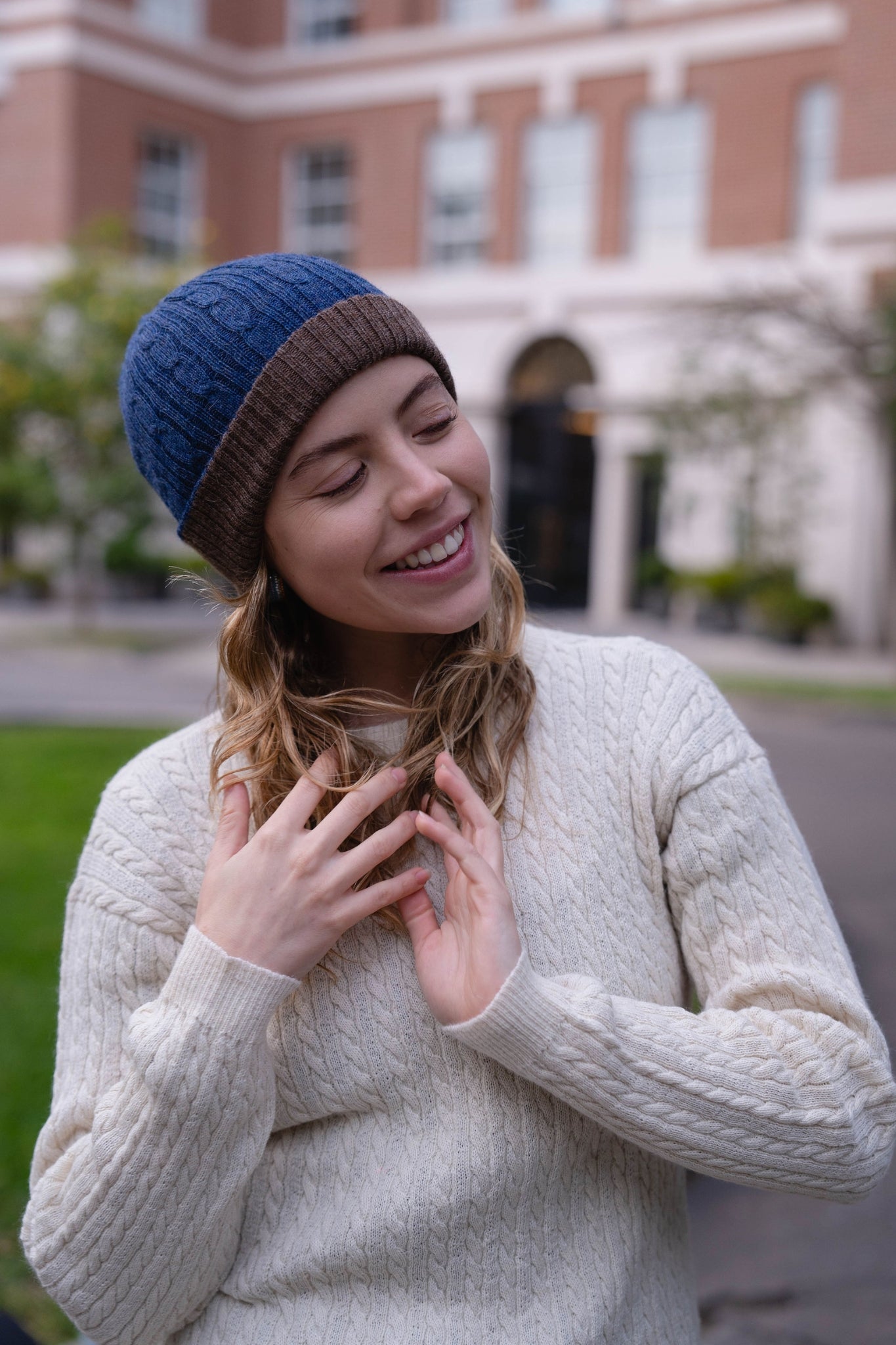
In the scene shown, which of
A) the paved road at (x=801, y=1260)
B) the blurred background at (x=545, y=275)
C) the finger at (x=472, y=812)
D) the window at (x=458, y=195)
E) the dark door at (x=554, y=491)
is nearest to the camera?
the finger at (x=472, y=812)

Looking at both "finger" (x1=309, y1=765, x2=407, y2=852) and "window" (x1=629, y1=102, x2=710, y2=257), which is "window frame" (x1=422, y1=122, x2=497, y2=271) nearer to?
"window" (x1=629, y1=102, x2=710, y2=257)

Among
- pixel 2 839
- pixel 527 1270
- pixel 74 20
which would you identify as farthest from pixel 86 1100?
pixel 74 20

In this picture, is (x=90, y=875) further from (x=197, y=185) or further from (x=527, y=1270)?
(x=197, y=185)

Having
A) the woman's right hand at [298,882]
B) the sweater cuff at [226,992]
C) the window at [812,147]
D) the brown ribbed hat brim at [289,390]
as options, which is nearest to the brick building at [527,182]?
the window at [812,147]

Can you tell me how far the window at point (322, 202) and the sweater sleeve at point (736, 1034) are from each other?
1996 centimetres

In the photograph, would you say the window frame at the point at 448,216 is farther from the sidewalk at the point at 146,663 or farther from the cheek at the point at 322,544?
the cheek at the point at 322,544

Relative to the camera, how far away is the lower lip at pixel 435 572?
4.72ft

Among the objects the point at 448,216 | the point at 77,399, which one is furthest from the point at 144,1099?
the point at 448,216

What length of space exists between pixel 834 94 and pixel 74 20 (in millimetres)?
11086

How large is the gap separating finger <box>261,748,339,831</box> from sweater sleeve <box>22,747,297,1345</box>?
156 millimetres

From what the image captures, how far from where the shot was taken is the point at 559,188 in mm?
18609

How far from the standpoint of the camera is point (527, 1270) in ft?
4.55

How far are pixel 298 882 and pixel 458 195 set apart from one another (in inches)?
769

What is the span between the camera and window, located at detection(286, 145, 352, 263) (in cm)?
2016
